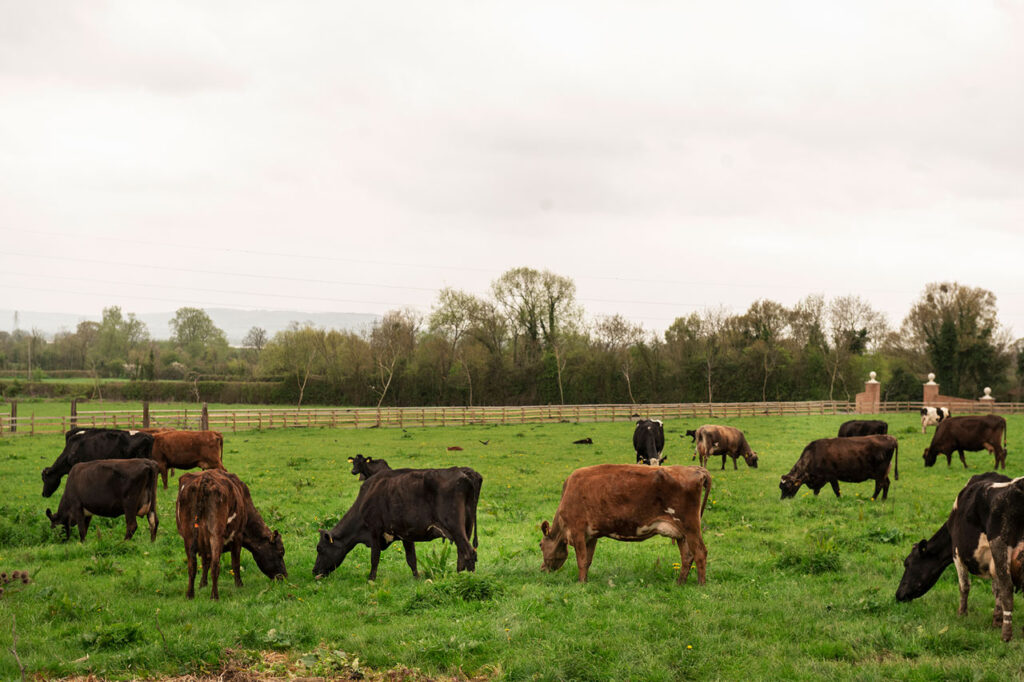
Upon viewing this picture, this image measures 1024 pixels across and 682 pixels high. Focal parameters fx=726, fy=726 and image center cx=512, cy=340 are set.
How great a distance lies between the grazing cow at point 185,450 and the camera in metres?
18.5

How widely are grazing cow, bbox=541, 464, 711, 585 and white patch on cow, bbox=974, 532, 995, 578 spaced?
2773 mm

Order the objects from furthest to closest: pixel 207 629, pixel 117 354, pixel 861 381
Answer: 1. pixel 117 354
2. pixel 861 381
3. pixel 207 629

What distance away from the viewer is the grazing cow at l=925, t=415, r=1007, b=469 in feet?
65.4

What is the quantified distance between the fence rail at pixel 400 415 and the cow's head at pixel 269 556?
922 inches

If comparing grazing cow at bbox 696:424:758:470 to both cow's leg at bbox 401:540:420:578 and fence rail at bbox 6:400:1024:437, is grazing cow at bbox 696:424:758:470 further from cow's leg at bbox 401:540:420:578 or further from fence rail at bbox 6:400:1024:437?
fence rail at bbox 6:400:1024:437

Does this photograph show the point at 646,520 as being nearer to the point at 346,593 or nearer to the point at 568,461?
the point at 346,593

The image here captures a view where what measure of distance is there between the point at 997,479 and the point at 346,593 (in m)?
7.53

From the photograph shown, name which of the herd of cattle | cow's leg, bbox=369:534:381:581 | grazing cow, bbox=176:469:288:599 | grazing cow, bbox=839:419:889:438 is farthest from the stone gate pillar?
grazing cow, bbox=176:469:288:599

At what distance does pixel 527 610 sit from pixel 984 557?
457cm

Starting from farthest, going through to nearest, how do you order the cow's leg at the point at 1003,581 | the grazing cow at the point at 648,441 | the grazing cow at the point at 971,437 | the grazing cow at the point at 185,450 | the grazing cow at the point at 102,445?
the grazing cow at the point at 648,441
the grazing cow at the point at 971,437
the grazing cow at the point at 185,450
the grazing cow at the point at 102,445
the cow's leg at the point at 1003,581

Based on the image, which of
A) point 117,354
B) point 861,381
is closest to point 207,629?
point 861,381

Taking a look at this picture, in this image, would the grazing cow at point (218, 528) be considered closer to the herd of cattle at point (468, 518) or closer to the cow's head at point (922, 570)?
the herd of cattle at point (468, 518)

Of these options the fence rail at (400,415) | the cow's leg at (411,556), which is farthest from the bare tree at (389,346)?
the cow's leg at (411,556)

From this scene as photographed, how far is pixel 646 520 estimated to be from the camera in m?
8.73
